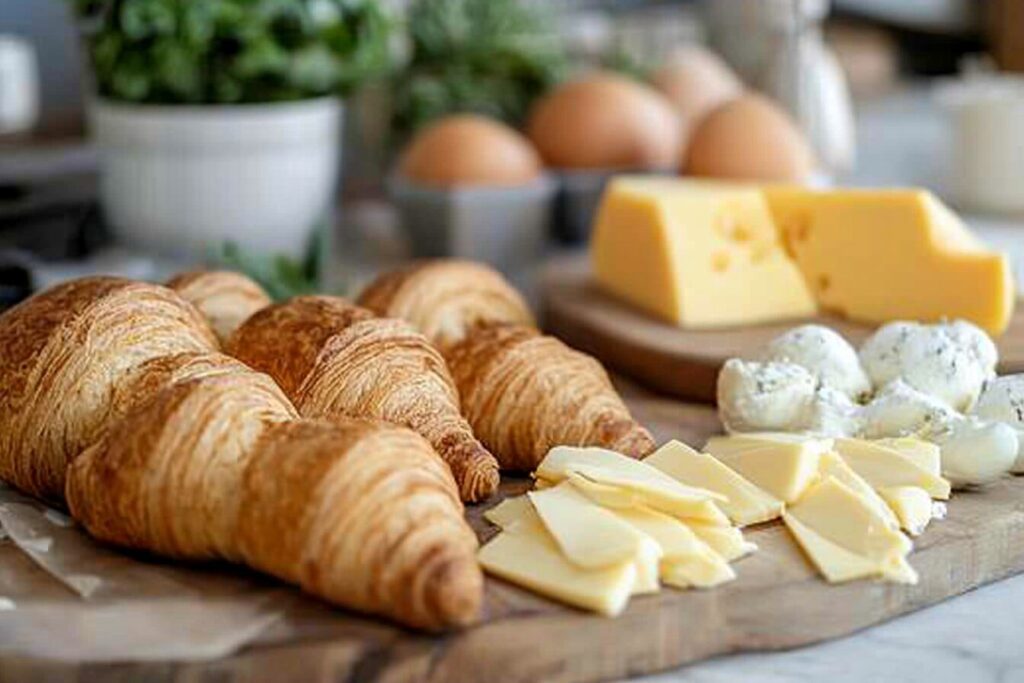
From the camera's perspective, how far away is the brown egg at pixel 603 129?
199cm

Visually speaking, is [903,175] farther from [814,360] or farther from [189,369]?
[189,369]

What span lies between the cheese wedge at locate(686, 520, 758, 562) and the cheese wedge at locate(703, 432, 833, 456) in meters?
0.10

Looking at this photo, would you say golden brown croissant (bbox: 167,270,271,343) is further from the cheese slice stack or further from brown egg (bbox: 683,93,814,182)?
brown egg (bbox: 683,93,814,182)

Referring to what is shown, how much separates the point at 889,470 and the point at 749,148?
0.78m

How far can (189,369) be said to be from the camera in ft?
3.68

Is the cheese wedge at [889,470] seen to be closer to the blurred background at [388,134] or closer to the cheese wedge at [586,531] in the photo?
the cheese wedge at [586,531]

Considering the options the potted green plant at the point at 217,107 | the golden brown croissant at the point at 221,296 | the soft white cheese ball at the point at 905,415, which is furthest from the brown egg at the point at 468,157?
the soft white cheese ball at the point at 905,415

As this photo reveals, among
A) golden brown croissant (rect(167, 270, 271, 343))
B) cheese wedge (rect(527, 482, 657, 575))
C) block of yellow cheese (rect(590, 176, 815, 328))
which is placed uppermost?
golden brown croissant (rect(167, 270, 271, 343))

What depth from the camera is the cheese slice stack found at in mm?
1485

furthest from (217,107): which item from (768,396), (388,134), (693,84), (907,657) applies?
(907,657)

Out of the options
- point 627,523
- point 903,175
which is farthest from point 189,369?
point 903,175

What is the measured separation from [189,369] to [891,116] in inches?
87.4

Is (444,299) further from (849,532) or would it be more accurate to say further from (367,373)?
(849,532)

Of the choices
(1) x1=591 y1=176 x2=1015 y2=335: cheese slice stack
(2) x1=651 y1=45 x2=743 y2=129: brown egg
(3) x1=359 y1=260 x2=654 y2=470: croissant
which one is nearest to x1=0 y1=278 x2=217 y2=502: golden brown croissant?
(3) x1=359 y1=260 x2=654 y2=470: croissant
